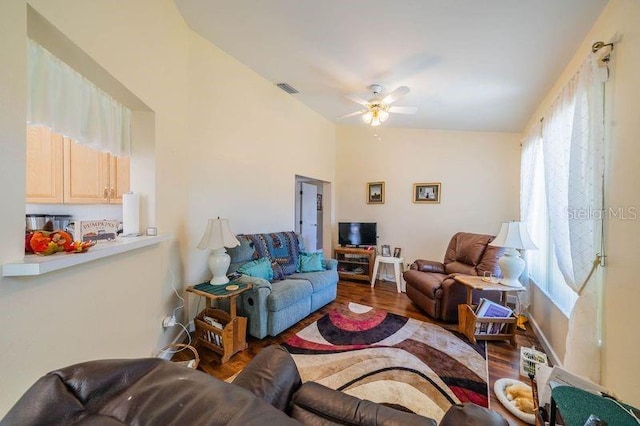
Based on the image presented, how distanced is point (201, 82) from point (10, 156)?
2166 millimetres

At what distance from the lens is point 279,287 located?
266cm

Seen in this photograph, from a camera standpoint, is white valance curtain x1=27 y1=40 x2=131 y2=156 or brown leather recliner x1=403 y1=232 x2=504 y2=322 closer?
white valance curtain x1=27 y1=40 x2=131 y2=156

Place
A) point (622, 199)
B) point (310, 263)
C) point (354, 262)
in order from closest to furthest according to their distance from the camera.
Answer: point (622, 199) → point (310, 263) → point (354, 262)

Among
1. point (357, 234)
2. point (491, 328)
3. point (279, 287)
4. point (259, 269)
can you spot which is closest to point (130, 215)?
point (259, 269)

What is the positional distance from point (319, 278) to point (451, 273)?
1.90m

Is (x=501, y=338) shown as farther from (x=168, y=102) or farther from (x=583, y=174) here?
(x=168, y=102)

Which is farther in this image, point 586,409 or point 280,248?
point 280,248

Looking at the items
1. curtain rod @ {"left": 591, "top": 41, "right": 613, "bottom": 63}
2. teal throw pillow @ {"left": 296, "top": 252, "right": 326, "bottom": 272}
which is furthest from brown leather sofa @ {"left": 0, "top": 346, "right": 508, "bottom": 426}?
teal throw pillow @ {"left": 296, "top": 252, "right": 326, "bottom": 272}

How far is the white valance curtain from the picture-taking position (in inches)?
48.4

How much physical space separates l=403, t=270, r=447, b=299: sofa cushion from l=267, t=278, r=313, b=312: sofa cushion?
1.47m

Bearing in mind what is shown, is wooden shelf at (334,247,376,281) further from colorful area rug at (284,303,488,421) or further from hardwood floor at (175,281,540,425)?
colorful area rug at (284,303,488,421)

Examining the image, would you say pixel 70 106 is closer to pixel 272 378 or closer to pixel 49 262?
pixel 49 262

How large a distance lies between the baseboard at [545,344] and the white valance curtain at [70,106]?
396 cm

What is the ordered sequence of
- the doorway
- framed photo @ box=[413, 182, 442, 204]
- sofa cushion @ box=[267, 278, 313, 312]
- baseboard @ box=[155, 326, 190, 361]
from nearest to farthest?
baseboard @ box=[155, 326, 190, 361] < sofa cushion @ box=[267, 278, 313, 312] < framed photo @ box=[413, 182, 442, 204] < the doorway
